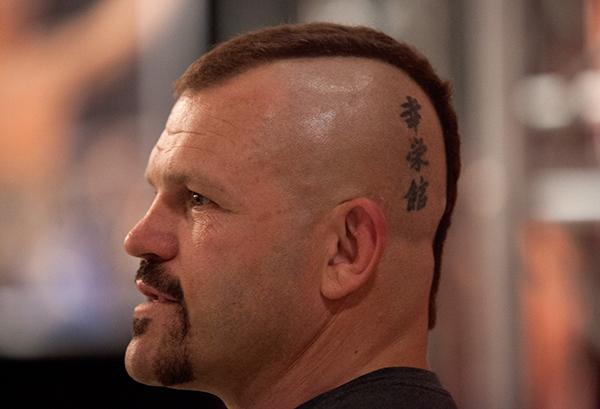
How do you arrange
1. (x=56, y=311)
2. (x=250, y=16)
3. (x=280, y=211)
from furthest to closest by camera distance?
(x=250, y=16)
(x=56, y=311)
(x=280, y=211)

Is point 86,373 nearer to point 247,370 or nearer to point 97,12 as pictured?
point 97,12

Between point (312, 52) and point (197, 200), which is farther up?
point (312, 52)

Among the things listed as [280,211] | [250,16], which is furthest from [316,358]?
[250,16]

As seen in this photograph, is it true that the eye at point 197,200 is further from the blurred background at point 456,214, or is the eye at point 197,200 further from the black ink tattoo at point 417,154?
the blurred background at point 456,214

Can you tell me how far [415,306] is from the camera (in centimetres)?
152

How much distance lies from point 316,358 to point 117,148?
7.41 feet

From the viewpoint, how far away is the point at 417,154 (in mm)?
1516

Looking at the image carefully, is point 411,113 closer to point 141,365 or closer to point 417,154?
point 417,154

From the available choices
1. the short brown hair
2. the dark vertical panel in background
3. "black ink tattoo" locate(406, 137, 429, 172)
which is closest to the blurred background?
the dark vertical panel in background

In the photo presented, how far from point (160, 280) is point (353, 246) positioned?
0.24 metres

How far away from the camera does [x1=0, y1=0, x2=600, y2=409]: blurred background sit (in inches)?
138

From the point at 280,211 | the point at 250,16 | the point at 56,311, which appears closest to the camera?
the point at 280,211

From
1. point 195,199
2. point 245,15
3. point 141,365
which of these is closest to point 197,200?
point 195,199

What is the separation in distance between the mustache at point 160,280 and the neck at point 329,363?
14cm
